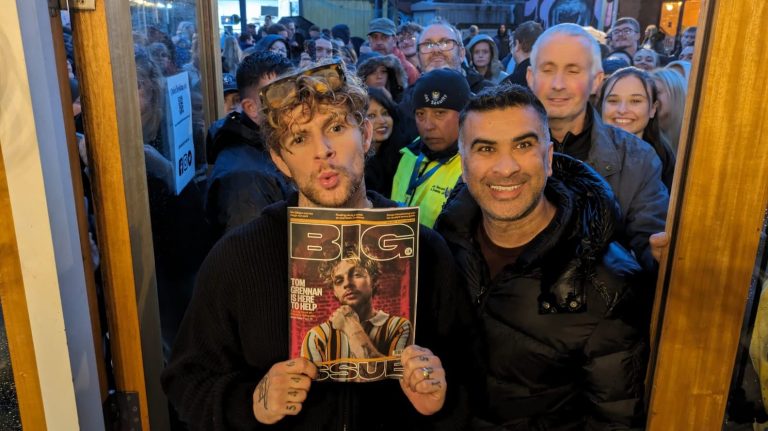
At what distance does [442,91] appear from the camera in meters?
3.35

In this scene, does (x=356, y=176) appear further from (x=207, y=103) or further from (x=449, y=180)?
(x=207, y=103)

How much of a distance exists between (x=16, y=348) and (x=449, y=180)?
6.58ft

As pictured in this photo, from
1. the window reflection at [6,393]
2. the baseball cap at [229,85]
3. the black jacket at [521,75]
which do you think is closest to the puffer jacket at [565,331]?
the window reflection at [6,393]

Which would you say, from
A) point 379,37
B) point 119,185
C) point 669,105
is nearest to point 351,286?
point 119,185

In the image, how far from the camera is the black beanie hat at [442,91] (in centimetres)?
333

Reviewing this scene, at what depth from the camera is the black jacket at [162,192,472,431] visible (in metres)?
1.44

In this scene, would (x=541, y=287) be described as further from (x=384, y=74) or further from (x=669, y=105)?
(x=384, y=74)

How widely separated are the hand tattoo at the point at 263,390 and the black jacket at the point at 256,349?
66 millimetres

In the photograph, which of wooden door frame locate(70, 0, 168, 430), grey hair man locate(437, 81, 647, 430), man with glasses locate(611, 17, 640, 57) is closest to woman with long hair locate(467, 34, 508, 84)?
man with glasses locate(611, 17, 640, 57)

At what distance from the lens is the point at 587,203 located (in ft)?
5.85

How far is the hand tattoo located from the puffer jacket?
2.05ft

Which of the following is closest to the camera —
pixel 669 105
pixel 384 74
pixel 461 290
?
pixel 461 290

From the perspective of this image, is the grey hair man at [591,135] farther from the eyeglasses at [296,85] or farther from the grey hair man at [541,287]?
the eyeglasses at [296,85]

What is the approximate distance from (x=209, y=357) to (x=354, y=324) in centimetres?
46
